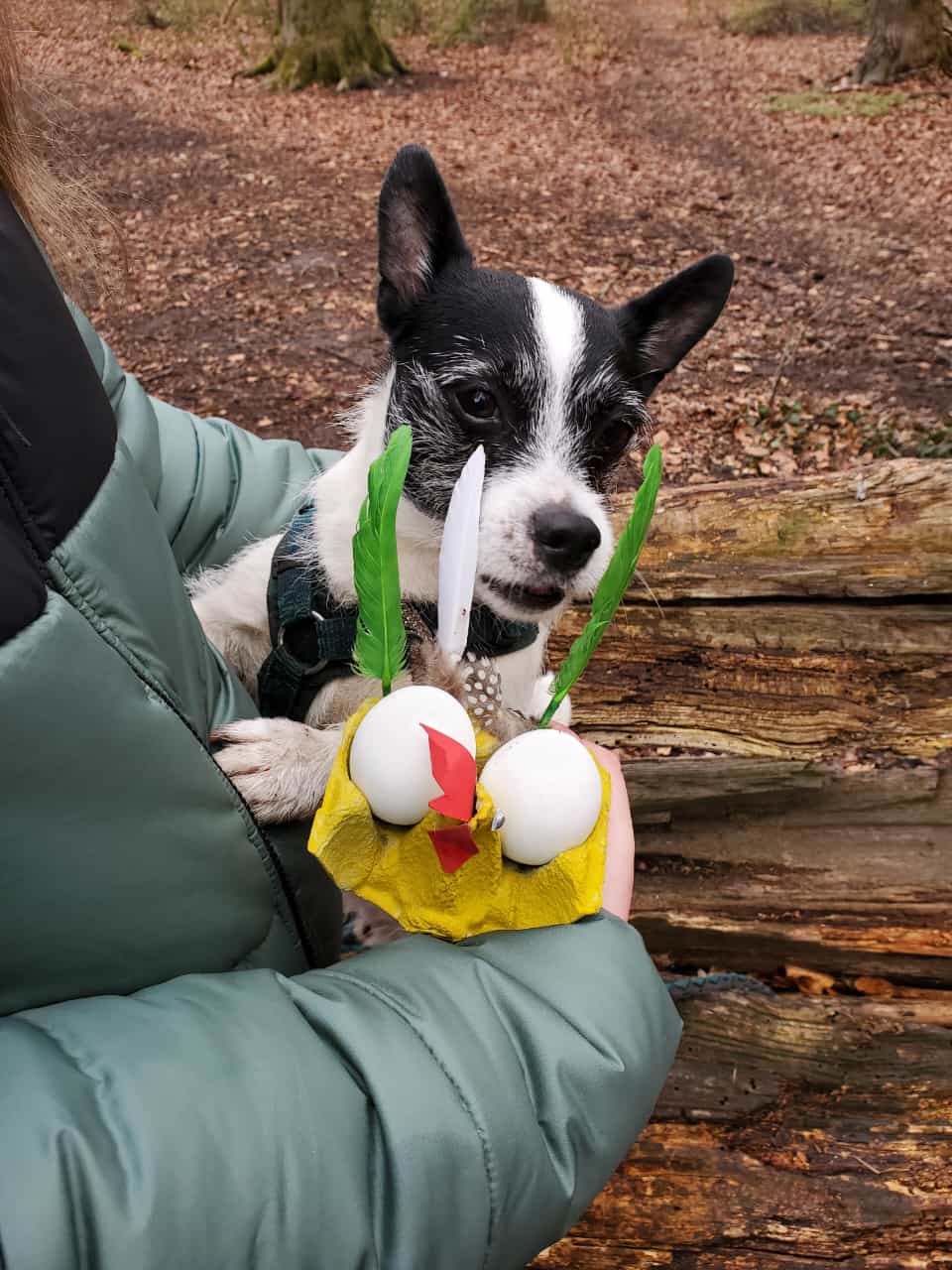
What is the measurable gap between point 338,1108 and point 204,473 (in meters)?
1.86

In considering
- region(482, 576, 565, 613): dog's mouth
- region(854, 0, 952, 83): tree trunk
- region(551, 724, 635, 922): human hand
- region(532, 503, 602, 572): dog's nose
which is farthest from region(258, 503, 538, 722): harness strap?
region(854, 0, 952, 83): tree trunk

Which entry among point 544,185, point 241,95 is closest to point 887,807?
point 544,185

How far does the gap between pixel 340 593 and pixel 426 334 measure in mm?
660

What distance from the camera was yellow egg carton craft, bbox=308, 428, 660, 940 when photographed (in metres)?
1.23

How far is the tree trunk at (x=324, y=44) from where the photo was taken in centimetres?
1225

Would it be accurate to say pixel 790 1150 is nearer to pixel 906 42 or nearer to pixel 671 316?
pixel 671 316

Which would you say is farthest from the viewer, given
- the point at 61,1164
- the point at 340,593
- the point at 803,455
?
the point at 803,455

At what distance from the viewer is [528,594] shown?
6.47 ft

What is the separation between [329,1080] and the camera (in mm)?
1110

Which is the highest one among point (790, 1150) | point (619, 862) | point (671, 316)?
point (671, 316)

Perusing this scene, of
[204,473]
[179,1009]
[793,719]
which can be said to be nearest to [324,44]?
[204,473]

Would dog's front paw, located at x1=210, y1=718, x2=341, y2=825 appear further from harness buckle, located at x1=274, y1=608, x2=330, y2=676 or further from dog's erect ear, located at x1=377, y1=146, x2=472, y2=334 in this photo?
dog's erect ear, located at x1=377, y1=146, x2=472, y2=334

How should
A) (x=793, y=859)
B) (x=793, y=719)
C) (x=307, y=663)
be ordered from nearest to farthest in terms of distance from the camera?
(x=307, y=663) < (x=793, y=859) < (x=793, y=719)

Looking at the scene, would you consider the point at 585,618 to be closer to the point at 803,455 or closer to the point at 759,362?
the point at 803,455
